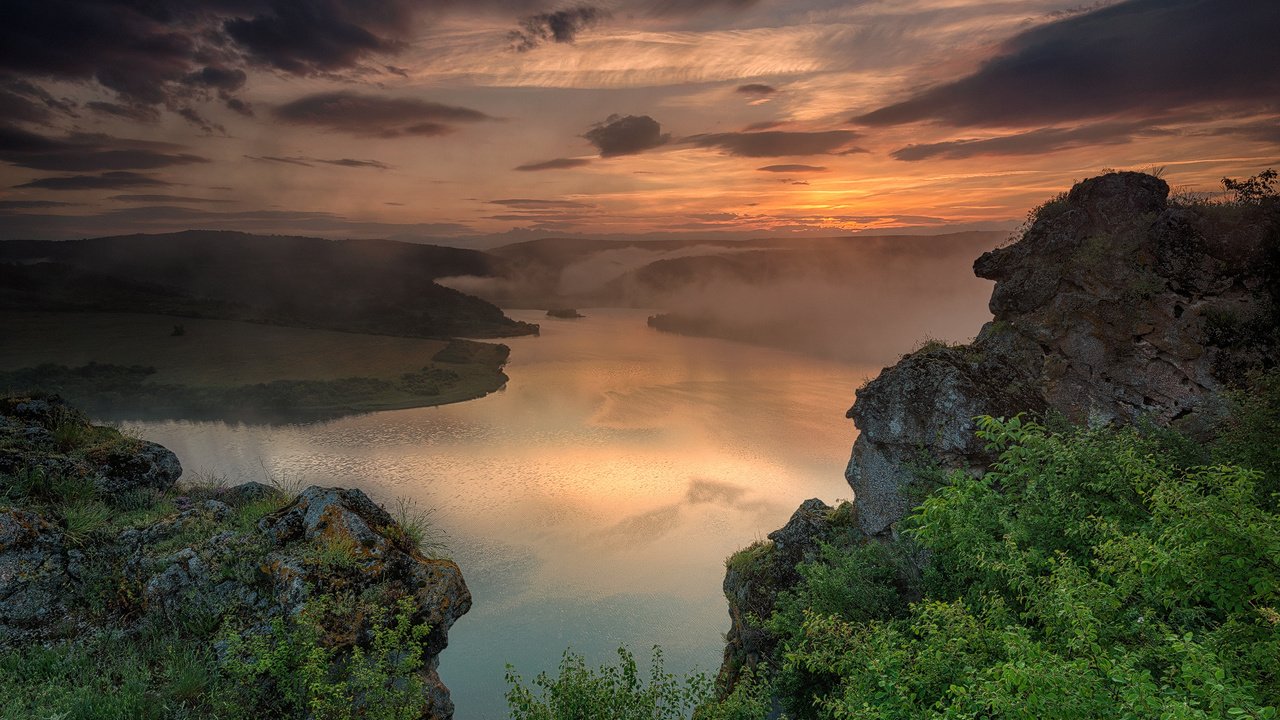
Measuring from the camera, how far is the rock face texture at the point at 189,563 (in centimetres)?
1036

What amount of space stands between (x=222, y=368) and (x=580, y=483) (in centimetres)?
9819

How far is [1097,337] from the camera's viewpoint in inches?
850

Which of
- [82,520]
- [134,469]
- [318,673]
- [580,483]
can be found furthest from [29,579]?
[580,483]

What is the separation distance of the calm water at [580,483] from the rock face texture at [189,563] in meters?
19.8

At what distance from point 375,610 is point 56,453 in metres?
10.4

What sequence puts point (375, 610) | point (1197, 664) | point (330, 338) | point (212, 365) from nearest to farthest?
point (1197, 664) → point (375, 610) → point (212, 365) → point (330, 338)

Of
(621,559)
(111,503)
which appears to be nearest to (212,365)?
(621,559)

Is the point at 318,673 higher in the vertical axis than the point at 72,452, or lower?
lower

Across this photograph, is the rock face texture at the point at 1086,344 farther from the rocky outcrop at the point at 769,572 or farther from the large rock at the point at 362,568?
the large rock at the point at 362,568

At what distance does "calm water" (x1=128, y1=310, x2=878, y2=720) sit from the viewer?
37875mm

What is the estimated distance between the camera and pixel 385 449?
76.7 meters

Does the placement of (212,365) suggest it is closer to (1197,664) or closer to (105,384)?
(105,384)

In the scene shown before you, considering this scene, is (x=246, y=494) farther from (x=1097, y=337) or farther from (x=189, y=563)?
(x=1097, y=337)

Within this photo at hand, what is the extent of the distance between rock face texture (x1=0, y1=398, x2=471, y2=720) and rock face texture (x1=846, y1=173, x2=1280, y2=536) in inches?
695
